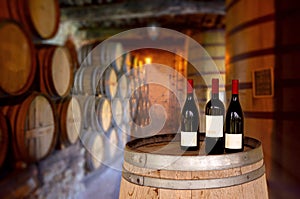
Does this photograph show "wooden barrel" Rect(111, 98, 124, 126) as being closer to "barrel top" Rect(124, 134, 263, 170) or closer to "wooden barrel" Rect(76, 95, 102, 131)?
"wooden barrel" Rect(76, 95, 102, 131)

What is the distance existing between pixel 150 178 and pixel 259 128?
1684 mm

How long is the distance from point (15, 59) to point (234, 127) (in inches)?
74.4

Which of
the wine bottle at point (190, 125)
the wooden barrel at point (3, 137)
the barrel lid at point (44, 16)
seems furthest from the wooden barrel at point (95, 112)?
the wine bottle at point (190, 125)

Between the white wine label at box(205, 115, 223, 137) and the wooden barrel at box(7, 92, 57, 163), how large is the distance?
5.80ft

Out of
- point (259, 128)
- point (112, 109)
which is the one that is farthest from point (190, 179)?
point (112, 109)

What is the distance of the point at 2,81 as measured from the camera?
88.4 inches

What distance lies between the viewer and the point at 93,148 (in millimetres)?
4312

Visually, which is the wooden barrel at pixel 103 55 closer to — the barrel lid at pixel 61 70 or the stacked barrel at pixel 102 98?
the stacked barrel at pixel 102 98

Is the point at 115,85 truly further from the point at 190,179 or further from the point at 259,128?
the point at 190,179

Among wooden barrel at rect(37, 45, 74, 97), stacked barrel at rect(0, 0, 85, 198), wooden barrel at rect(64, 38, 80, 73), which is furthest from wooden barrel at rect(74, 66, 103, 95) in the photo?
stacked barrel at rect(0, 0, 85, 198)

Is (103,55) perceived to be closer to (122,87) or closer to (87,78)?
(87,78)

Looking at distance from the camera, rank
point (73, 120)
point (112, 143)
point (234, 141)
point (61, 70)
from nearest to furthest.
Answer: point (234, 141), point (61, 70), point (73, 120), point (112, 143)

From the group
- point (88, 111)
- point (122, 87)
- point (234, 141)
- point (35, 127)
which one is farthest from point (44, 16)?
point (234, 141)

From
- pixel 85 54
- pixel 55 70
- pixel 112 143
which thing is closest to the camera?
pixel 55 70
